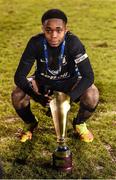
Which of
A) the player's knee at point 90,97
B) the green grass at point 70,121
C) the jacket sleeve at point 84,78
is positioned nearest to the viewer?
the green grass at point 70,121

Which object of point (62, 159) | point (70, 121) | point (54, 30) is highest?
point (54, 30)

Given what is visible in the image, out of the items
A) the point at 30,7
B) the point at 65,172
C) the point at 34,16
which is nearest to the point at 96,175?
the point at 65,172

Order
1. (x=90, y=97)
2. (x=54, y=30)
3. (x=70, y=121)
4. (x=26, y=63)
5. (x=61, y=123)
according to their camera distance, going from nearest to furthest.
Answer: (x=61, y=123)
(x=54, y=30)
(x=26, y=63)
(x=90, y=97)
(x=70, y=121)

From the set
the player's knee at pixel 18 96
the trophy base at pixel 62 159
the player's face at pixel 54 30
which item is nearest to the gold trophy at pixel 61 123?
the trophy base at pixel 62 159

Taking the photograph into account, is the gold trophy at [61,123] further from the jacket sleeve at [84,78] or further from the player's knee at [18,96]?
the player's knee at [18,96]

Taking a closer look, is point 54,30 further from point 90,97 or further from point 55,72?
point 90,97

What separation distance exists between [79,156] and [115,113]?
1.50 metres

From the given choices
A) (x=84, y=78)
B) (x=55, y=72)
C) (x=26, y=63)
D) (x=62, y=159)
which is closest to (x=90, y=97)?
(x=84, y=78)

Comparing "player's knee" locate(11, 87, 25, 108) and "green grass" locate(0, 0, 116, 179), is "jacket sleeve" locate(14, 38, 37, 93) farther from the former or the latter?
"green grass" locate(0, 0, 116, 179)

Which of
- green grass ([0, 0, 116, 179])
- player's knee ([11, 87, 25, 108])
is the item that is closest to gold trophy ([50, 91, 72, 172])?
green grass ([0, 0, 116, 179])

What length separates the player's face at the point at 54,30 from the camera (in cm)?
489

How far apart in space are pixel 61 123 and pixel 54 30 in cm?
108

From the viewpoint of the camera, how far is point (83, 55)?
513cm

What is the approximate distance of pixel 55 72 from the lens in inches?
209
